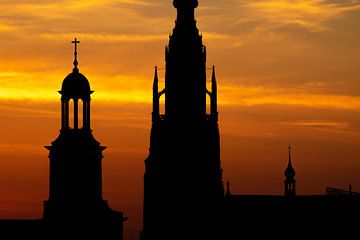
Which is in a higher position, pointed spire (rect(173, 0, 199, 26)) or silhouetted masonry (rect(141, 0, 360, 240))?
pointed spire (rect(173, 0, 199, 26))

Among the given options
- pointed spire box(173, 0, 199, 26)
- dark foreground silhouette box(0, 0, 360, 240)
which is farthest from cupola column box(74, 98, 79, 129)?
pointed spire box(173, 0, 199, 26)

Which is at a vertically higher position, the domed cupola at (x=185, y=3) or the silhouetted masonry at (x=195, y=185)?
the domed cupola at (x=185, y=3)

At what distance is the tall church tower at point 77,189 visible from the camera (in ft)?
354

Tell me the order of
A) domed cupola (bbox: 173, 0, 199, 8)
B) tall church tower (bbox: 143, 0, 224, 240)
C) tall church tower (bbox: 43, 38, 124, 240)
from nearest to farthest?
tall church tower (bbox: 43, 38, 124, 240) < tall church tower (bbox: 143, 0, 224, 240) < domed cupola (bbox: 173, 0, 199, 8)

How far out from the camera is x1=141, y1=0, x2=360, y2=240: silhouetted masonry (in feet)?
605

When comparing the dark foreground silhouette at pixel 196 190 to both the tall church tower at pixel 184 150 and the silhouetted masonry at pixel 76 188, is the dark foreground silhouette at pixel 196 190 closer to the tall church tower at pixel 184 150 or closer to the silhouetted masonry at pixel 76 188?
the tall church tower at pixel 184 150

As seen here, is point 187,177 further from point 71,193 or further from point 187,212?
point 71,193

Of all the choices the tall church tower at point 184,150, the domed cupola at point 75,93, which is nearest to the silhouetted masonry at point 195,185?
the tall church tower at point 184,150

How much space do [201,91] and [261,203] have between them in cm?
1611

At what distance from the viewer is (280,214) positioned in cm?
19312

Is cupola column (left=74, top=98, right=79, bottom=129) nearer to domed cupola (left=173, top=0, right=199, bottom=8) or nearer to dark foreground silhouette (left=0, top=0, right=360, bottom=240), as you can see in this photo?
dark foreground silhouette (left=0, top=0, right=360, bottom=240)

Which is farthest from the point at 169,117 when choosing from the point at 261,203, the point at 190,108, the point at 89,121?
the point at 89,121

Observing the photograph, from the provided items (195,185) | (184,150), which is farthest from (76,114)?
(184,150)

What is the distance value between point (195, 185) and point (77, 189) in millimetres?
79026
